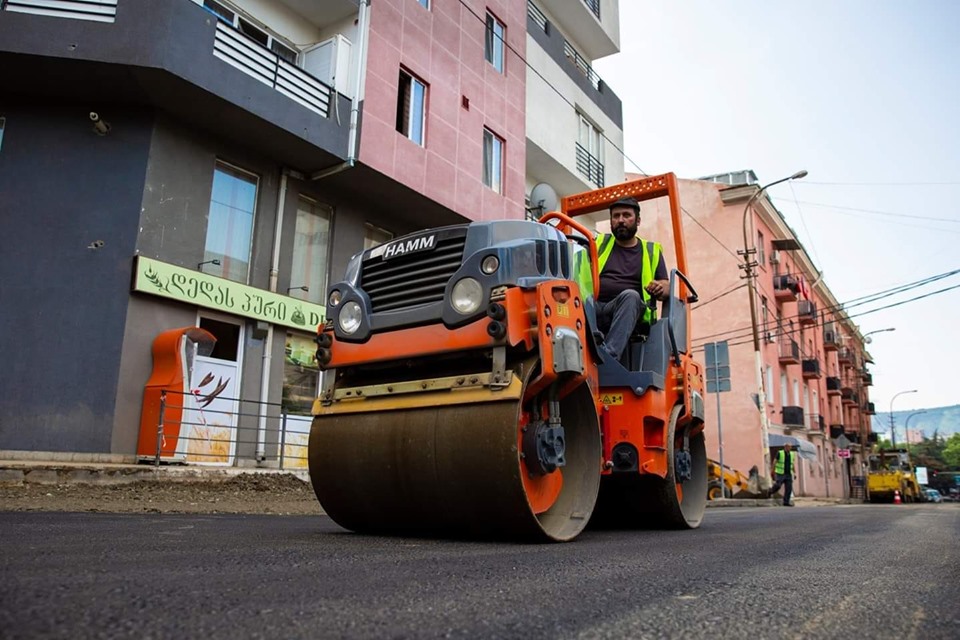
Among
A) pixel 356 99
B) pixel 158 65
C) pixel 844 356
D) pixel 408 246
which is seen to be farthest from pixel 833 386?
pixel 408 246

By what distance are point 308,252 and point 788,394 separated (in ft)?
102

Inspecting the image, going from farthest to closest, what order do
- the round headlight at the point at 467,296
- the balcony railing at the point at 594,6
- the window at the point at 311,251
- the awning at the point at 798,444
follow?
the awning at the point at 798,444 → the balcony railing at the point at 594,6 → the window at the point at 311,251 → the round headlight at the point at 467,296

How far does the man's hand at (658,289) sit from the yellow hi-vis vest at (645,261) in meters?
0.04

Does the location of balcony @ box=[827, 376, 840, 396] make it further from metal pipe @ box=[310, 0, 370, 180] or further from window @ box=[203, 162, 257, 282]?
window @ box=[203, 162, 257, 282]

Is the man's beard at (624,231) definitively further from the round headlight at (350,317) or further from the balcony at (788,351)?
the balcony at (788,351)

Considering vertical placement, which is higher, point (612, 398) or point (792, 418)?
point (792, 418)

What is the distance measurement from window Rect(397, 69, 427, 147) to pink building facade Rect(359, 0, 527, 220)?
37 mm

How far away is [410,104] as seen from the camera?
15.7 m

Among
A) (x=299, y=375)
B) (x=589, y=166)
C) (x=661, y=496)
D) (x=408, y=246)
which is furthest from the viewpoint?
(x=589, y=166)

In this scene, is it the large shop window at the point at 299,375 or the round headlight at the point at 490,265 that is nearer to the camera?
the round headlight at the point at 490,265

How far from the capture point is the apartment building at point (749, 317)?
32188mm

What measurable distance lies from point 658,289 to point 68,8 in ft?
34.2

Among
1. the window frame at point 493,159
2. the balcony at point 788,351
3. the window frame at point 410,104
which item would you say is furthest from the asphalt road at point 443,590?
the balcony at point 788,351

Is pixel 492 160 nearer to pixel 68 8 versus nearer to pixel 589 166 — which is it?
pixel 589 166
